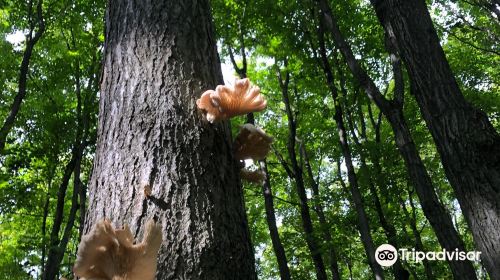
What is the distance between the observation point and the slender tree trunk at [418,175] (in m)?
4.80

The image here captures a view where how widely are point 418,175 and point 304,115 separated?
991cm

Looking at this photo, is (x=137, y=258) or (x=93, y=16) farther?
(x=93, y=16)

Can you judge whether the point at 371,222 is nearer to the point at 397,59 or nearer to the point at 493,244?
the point at 397,59

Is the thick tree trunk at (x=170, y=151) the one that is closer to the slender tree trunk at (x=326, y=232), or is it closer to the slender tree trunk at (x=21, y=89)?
the slender tree trunk at (x=21, y=89)

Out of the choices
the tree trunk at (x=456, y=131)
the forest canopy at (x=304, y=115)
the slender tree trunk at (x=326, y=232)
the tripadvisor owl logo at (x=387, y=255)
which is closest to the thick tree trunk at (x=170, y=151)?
the forest canopy at (x=304, y=115)

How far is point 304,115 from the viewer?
15195mm

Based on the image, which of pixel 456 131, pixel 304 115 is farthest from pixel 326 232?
pixel 456 131

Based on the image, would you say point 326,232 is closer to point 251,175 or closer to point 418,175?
point 418,175

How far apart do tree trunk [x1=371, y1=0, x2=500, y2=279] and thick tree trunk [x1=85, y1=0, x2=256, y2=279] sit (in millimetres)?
2531

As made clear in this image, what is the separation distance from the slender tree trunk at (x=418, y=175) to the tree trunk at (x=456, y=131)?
1.42 m

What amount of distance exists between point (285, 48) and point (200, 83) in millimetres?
9987

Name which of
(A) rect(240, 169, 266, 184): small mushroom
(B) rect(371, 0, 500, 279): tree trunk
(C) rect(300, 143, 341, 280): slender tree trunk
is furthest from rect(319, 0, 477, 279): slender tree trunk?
(C) rect(300, 143, 341, 280): slender tree trunk

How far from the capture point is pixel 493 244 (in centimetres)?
323

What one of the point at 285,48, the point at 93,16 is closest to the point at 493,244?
the point at 285,48
